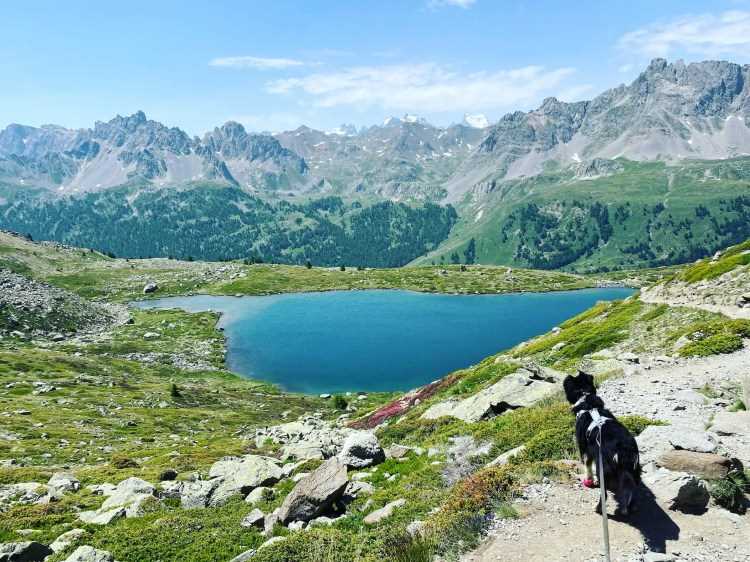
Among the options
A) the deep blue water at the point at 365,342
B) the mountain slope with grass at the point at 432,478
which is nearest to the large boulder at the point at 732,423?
the mountain slope with grass at the point at 432,478

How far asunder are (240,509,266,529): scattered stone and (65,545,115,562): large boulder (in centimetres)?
475

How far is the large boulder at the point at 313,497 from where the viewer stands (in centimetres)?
1823

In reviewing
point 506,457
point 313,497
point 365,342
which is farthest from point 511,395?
point 365,342

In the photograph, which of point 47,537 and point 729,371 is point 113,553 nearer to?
point 47,537

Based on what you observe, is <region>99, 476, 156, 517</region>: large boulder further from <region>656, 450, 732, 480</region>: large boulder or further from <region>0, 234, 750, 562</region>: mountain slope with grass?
<region>656, 450, 732, 480</region>: large boulder

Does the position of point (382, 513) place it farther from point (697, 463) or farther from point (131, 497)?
point (131, 497)

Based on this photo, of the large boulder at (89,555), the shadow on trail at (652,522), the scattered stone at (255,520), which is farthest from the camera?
the scattered stone at (255,520)

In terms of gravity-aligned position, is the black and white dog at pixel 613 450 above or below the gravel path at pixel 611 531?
above

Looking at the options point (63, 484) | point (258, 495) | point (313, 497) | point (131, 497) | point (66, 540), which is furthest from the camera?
point (63, 484)

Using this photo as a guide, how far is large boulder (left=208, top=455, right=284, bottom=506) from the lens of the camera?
78.9 feet

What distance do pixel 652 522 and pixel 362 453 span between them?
47.9 feet

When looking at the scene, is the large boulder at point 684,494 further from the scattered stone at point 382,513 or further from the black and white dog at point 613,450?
the scattered stone at point 382,513

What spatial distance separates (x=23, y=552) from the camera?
17.5 meters

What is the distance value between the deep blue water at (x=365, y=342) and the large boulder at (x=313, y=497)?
3506 inches
